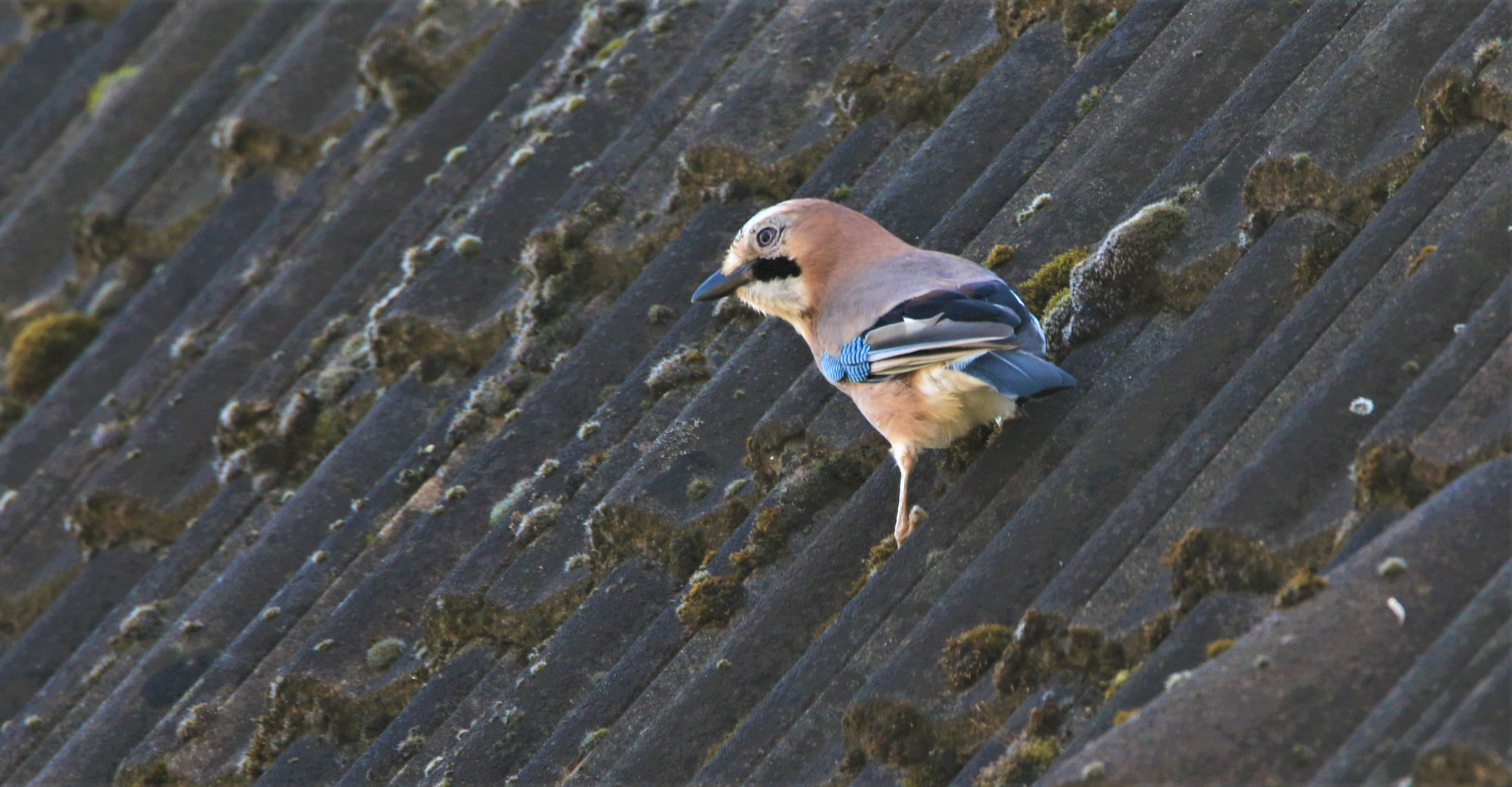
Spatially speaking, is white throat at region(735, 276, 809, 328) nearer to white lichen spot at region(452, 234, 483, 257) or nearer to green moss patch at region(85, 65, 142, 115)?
white lichen spot at region(452, 234, 483, 257)

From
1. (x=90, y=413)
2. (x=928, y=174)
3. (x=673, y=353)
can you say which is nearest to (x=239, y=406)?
(x=90, y=413)

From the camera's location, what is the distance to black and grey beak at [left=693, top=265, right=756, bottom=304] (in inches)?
235

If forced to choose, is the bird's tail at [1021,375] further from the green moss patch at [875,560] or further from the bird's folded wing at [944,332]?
the green moss patch at [875,560]

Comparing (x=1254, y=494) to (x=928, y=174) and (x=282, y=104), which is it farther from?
(x=282, y=104)

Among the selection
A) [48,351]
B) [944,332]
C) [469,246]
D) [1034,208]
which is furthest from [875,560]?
[48,351]

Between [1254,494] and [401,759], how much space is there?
336 centimetres

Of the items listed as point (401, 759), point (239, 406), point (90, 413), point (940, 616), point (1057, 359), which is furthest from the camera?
point (90, 413)

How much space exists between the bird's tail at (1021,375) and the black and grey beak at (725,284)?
150cm

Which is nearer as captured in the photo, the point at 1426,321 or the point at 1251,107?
the point at 1426,321

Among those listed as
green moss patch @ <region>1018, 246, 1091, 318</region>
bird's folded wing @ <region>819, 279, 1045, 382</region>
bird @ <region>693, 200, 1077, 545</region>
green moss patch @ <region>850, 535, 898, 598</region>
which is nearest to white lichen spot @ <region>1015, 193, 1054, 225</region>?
green moss patch @ <region>1018, 246, 1091, 318</region>

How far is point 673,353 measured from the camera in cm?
647

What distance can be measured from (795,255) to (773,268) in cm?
11

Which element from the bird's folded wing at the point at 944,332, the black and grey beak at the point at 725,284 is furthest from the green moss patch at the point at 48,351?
the bird's folded wing at the point at 944,332

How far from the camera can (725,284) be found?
599 cm
